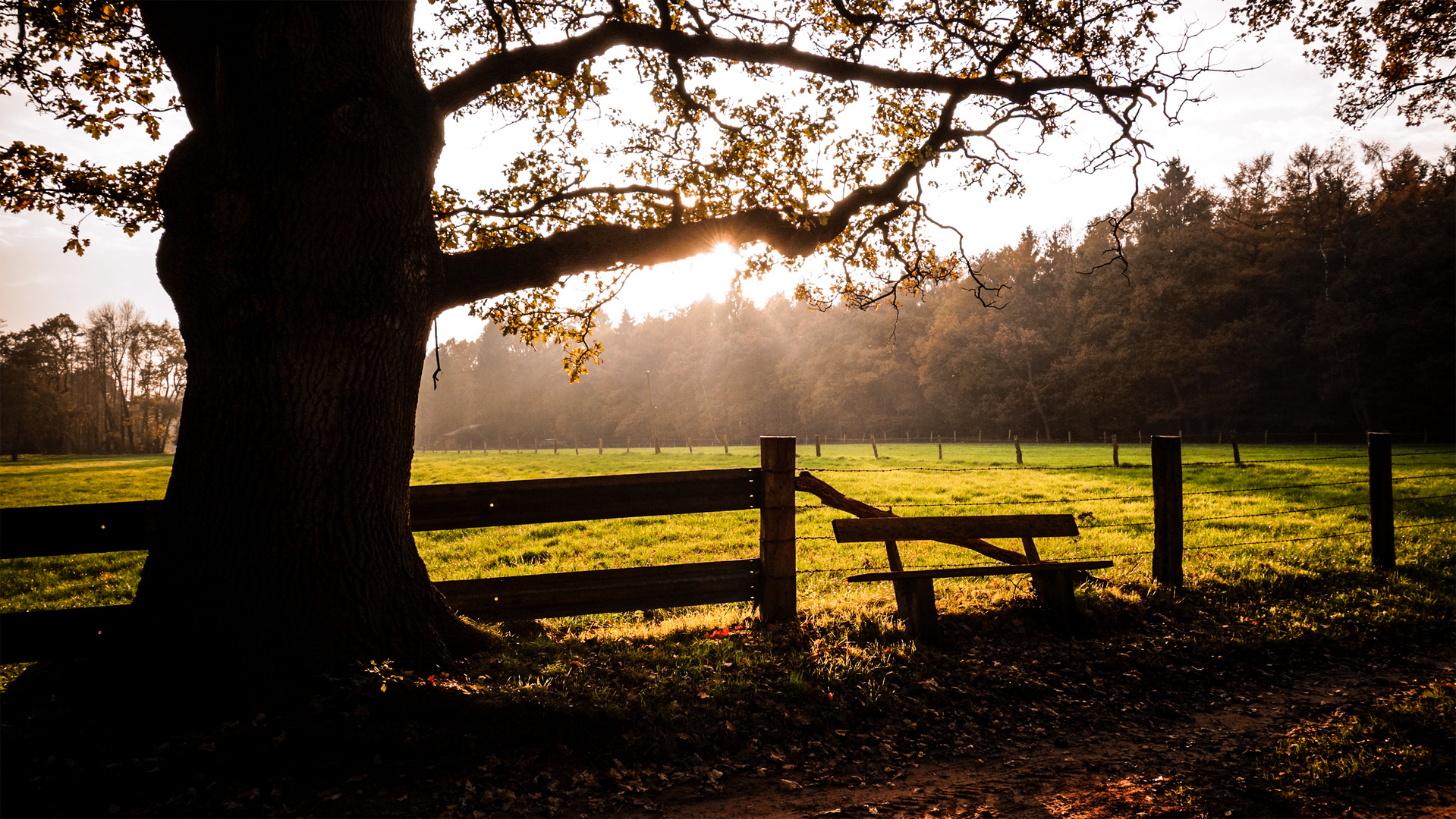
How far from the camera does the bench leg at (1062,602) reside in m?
5.77

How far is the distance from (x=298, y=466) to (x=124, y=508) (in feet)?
6.03

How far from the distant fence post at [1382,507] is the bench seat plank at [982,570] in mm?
4579

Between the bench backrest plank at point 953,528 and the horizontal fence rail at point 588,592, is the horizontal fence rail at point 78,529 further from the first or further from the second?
the bench backrest plank at point 953,528

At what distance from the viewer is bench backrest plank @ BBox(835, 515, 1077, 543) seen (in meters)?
5.45

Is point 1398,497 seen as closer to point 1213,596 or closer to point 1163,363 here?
point 1213,596

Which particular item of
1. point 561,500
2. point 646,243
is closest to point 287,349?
point 561,500

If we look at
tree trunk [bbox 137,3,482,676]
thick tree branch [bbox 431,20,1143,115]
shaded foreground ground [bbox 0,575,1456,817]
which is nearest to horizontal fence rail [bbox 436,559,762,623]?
shaded foreground ground [bbox 0,575,1456,817]

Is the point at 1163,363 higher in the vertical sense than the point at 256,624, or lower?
higher

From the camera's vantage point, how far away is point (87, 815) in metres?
3.12

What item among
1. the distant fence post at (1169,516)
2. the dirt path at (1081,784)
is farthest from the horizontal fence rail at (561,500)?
the distant fence post at (1169,516)

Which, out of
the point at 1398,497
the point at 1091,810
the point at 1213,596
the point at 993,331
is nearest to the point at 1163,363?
the point at 993,331

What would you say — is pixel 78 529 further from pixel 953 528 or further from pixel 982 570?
pixel 982 570

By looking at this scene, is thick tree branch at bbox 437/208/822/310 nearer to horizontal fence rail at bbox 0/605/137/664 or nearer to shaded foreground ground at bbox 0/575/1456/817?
shaded foreground ground at bbox 0/575/1456/817

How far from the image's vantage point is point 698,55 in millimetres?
6578
